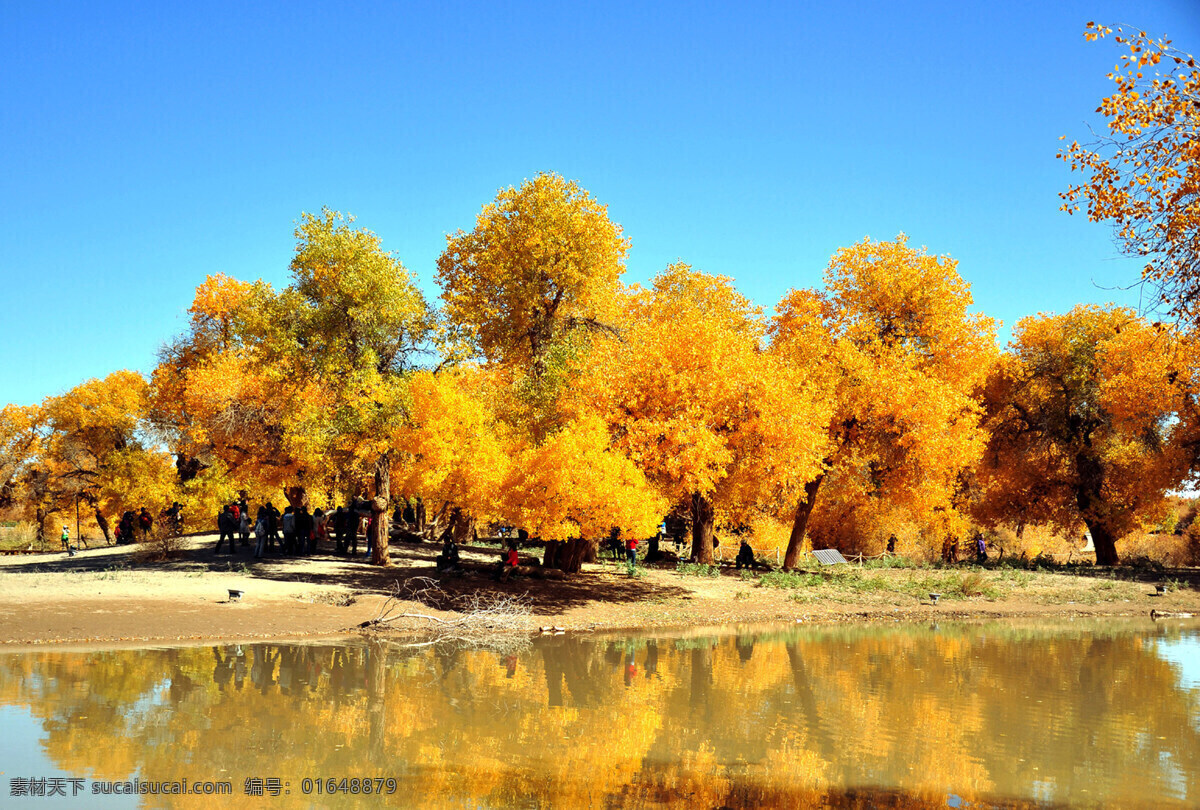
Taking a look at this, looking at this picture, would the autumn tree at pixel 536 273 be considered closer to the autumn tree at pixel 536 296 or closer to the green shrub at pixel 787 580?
the autumn tree at pixel 536 296

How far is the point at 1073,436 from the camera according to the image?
134 feet

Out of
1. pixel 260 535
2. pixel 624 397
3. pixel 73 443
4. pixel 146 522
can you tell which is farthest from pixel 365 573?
pixel 73 443

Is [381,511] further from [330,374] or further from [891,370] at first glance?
[891,370]

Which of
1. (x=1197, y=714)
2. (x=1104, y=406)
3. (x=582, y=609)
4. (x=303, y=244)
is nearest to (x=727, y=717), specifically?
A: (x=1197, y=714)

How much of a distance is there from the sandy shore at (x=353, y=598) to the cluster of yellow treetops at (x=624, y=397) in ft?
7.52

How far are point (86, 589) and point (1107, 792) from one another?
2346 centimetres

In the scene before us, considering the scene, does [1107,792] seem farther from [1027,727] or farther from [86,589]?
[86,589]

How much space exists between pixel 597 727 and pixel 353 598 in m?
12.4

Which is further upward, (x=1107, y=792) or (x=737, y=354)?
(x=737, y=354)

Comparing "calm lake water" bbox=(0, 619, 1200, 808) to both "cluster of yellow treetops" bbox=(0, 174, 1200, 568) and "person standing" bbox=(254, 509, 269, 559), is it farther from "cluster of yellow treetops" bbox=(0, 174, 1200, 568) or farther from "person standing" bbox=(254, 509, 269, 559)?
"person standing" bbox=(254, 509, 269, 559)

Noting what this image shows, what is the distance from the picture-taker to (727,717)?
13891 millimetres

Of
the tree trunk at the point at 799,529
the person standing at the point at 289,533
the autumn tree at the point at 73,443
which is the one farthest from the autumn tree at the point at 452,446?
the autumn tree at the point at 73,443

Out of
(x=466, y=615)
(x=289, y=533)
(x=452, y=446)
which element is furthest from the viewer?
(x=289, y=533)

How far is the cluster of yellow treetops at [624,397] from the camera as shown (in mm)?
25359
